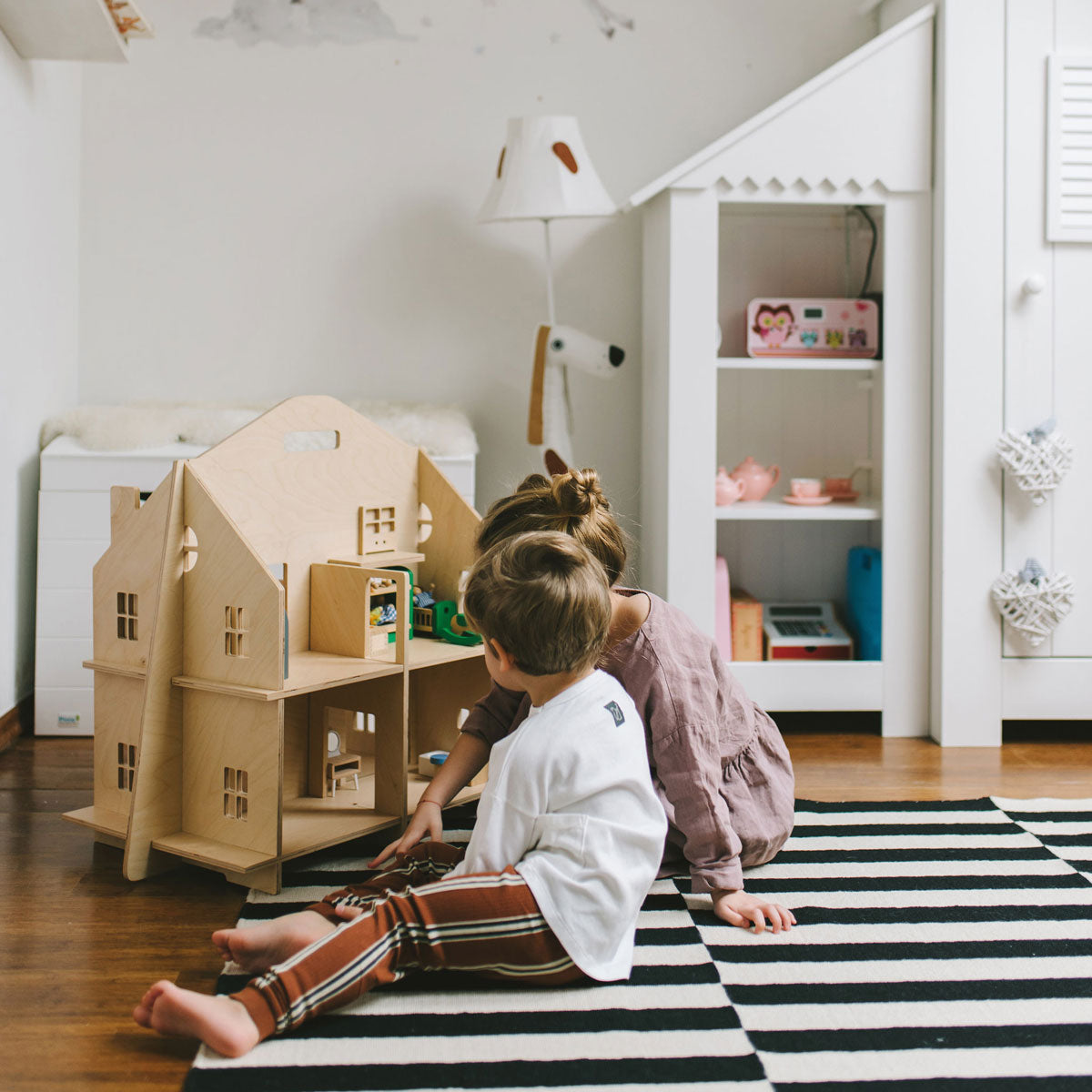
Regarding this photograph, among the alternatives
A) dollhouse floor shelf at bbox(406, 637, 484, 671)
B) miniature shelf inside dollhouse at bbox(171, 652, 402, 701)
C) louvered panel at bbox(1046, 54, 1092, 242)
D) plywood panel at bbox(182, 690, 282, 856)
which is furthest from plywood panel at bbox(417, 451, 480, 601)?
louvered panel at bbox(1046, 54, 1092, 242)

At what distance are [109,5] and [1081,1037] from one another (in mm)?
2418

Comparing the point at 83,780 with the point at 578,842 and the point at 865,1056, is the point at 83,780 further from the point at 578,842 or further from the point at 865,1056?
the point at 865,1056

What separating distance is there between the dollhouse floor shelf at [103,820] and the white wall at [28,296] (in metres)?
0.76

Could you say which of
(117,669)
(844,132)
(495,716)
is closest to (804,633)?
(844,132)

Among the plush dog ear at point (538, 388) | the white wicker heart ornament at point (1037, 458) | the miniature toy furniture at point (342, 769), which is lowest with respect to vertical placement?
the miniature toy furniture at point (342, 769)

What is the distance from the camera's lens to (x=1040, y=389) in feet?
8.25

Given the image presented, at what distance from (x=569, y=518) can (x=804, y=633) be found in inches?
53.9

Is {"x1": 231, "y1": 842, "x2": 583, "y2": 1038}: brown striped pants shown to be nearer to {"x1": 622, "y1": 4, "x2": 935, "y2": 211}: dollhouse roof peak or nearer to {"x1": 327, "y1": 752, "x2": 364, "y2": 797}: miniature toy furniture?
{"x1": 327, "y1": 752, "x2": 364, "y2": 797}: miniature toy furniture

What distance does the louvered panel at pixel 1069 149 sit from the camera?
8.11ft

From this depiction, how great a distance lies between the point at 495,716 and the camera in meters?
1.74

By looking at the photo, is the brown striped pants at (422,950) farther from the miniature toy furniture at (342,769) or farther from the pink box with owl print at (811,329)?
the pink box with owl print at (811,329)

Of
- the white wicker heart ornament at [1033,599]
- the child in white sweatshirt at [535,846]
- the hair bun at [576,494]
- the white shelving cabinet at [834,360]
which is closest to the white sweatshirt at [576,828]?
the child in white sweatshirt at [535,846]

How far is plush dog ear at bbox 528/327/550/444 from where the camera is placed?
109 inches

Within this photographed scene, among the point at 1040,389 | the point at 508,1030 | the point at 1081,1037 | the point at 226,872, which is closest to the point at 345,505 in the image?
the point at 226,872
